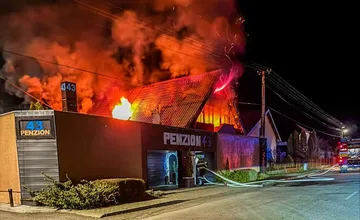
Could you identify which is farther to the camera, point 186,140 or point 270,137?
point 270,137

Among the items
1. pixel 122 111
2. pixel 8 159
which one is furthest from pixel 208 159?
pixel 8 159

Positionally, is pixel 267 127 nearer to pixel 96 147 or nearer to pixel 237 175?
pixel 237 175

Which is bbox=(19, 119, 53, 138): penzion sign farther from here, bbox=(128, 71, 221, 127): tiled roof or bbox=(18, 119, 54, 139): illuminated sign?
bbox=(128, 71, 221, 127): tiled roof

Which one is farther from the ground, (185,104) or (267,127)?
(185,104)

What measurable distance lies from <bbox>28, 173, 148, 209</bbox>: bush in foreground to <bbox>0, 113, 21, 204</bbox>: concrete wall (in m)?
1.07

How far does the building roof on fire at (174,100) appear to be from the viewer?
78.7 feet

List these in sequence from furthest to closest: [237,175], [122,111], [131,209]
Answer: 1. [122,111]
2. [237,175]
3. [131,209]

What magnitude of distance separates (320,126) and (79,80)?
187 feet

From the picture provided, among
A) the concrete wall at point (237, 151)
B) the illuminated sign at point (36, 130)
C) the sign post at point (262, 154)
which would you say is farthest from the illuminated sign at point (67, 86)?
the sign post at point (262, 154)

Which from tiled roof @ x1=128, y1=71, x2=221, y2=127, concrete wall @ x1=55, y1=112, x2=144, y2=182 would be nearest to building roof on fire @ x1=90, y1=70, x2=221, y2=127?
tiled roof @ x1=128, y1=71, x2=221, y2=127

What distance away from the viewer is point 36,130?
13195 millimetres

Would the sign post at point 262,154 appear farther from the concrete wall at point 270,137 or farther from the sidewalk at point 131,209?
the sidewalk at point 131,209

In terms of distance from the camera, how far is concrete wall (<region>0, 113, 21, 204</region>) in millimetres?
13133

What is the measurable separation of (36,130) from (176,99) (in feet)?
45.4
